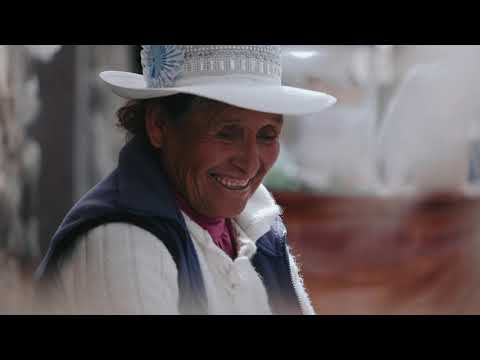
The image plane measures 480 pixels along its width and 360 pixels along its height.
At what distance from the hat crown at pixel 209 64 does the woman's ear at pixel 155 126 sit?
0.22 feet

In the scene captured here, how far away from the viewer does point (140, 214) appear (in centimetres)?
140

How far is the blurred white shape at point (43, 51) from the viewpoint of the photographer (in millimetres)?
1737

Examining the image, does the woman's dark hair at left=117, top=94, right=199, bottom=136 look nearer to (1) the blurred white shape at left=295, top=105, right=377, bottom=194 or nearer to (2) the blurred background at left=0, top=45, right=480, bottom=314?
(2) the blurred background at left=0, top=45, right=480, bottom=314

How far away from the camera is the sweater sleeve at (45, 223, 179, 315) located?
1382mm

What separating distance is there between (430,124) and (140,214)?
1053 millimetres

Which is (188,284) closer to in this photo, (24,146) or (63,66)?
(24,146)

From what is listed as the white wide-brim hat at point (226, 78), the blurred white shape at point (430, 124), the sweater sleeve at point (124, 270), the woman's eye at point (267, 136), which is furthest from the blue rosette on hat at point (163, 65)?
the blurred white shape at point (430, 124)

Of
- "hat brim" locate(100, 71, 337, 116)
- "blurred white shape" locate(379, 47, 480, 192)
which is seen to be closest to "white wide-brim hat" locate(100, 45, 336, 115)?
"hat brim" locate(100, 71, 337, 116)

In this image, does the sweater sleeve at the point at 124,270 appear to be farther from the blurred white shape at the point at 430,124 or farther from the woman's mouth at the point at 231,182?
the blurred white shape at the point at 430,124

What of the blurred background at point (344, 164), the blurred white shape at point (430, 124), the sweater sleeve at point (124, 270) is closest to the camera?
the sweater sleeve at point (124, 270)

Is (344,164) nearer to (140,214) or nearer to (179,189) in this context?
(179,189)

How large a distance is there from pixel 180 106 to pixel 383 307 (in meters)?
1.01
